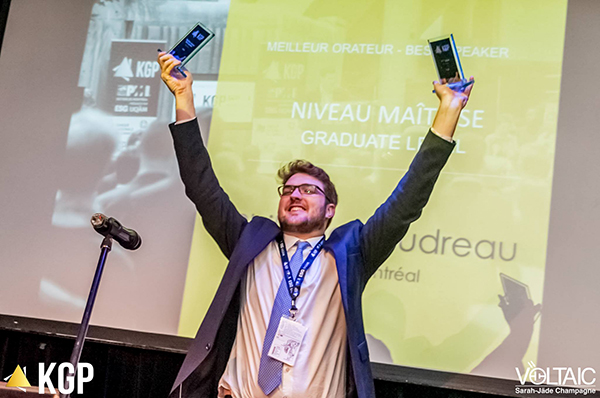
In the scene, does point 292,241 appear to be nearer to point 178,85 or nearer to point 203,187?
point 203,187

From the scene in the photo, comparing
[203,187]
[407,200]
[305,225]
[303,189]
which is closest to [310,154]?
[303,189]

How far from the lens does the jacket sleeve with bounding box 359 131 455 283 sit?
221cm

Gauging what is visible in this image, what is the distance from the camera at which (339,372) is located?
7.46ft

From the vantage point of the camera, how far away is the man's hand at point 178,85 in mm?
2371

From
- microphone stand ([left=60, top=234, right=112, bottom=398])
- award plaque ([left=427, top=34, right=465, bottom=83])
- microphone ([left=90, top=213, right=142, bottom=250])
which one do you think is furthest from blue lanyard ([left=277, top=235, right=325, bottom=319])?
award plaque ([left=427, top=34, right=465, bottom=83])

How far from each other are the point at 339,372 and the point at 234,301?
0.48 metres

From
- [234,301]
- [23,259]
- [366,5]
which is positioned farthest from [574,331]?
[23,259]

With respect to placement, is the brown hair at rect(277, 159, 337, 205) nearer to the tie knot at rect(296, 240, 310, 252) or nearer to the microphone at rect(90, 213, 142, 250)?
the tie knot at rect(296, 240, 310, 252)

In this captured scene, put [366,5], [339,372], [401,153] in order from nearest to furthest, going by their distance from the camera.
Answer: [339,372] < [401,153] < [366,5]

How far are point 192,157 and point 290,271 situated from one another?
1.86ft

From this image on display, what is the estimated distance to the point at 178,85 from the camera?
2406mm

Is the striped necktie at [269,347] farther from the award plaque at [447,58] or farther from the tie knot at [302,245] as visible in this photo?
the award plaque at [447,58]

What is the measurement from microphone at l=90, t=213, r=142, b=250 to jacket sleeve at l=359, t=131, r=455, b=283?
85 cm

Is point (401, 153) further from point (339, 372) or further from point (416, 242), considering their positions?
point (339, 372)
